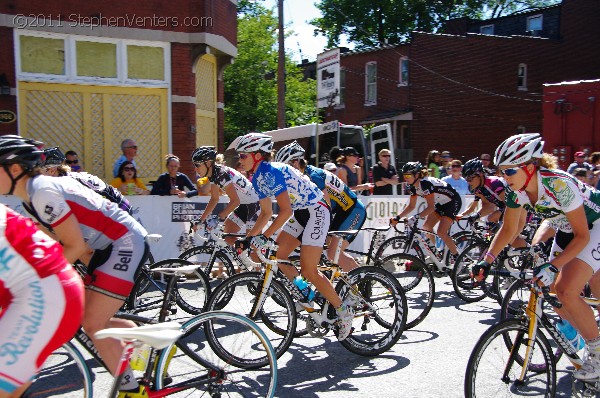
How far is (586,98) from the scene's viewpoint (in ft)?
59.7

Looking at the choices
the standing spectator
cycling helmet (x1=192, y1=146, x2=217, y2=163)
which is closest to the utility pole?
the standing spectator

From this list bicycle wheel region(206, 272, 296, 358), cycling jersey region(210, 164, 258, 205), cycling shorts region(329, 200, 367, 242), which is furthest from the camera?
cycling jersey region(210, 164, 258, 205)

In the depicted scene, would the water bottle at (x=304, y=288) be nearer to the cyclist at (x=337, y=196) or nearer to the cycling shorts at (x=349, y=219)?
the cyclist at (x=337, y=196)

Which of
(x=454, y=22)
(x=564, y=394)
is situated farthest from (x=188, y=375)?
(x=454, y=22)

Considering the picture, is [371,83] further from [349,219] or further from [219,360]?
[219,360]

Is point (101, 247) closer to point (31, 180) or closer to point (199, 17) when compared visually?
point (31, 180)

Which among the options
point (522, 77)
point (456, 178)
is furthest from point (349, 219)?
point (522, 77)

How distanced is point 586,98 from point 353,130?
7111mm

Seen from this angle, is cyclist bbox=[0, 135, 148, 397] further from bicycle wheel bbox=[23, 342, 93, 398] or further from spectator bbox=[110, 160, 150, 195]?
spectator bbox=[110, 160, 150, 195]

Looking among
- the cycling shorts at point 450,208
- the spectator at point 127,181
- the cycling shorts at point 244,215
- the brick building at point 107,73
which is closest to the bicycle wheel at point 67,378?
the cycling shorts at point 244,215

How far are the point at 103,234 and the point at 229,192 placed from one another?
440 centimetres

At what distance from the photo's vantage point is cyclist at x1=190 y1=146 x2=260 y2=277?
823cm

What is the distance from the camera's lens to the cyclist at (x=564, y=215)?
176 inches

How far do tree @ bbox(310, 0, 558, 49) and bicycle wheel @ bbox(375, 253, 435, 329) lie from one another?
37.0 metres
